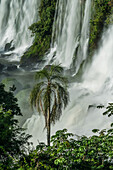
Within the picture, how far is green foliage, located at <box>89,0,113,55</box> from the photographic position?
67.1ft

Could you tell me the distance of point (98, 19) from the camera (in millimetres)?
20562

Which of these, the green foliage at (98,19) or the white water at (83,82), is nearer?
the white water at (83,82)

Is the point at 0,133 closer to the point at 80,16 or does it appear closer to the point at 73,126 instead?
the point at 73,126

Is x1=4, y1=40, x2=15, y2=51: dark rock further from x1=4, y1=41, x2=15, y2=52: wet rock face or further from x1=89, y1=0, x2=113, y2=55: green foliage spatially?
x1=89, y1=0, x2=113, y2=55: green foliage

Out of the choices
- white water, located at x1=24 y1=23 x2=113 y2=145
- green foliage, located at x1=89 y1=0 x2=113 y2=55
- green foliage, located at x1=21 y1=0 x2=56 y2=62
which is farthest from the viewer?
green foliage, located at x1=21 y1=0 x2=56 y2=62

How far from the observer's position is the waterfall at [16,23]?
1304 inches

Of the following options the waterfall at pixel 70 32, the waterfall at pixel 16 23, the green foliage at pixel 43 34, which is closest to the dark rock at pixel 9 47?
the waterfall at pixel 16 23

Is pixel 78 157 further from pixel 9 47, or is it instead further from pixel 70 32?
pixel 9 47

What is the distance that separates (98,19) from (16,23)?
18177 millimetres

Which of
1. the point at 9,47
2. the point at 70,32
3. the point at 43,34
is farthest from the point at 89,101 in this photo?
the point at 9,47

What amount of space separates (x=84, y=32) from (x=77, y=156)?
18.9 meters

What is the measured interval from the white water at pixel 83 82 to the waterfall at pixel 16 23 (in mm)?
7481

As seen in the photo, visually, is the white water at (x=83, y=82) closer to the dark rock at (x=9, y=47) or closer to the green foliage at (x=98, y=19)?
the green foliage at (x=98, y=19)

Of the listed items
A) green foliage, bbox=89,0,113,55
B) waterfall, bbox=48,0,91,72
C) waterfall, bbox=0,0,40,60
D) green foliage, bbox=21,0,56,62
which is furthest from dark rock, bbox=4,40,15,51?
green foliage, bbox=89,0,113,55
